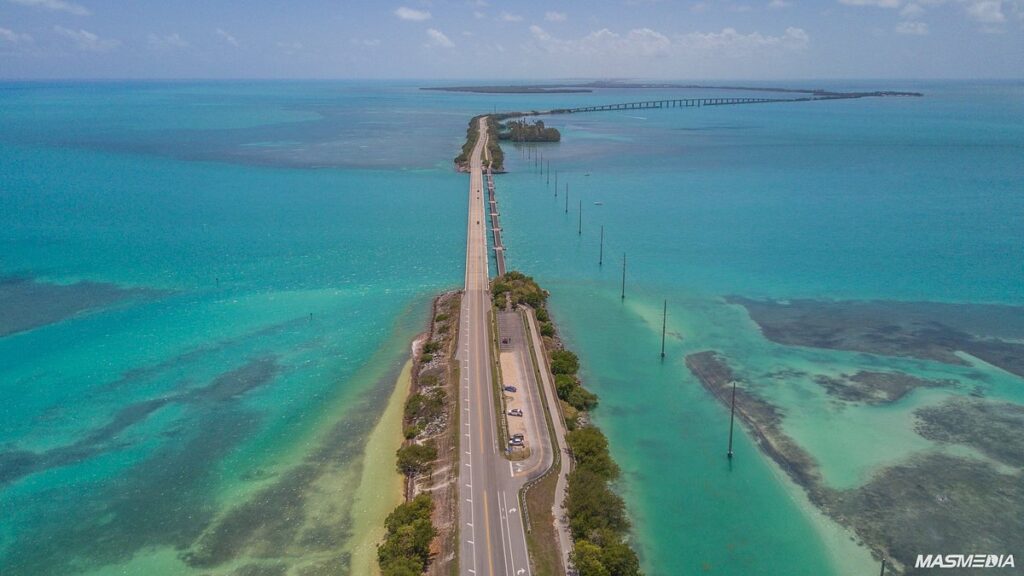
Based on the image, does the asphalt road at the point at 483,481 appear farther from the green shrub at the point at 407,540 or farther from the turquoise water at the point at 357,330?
the turquoise water at the point at 357,330

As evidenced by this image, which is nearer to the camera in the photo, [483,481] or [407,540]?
[407,540]

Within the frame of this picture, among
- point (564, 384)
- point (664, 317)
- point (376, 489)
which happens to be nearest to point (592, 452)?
point (564, 384)

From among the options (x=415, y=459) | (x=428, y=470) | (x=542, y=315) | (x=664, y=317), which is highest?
(x=542, y=315)

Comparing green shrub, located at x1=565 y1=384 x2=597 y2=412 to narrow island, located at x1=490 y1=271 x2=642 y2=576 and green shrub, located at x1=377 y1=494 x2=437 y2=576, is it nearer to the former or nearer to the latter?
narrow island, located at x1=490 y1=271 x2=642 y2=576

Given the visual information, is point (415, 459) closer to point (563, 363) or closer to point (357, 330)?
point (563, 363)

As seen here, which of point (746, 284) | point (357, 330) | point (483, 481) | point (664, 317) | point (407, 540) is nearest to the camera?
point (407, 540)

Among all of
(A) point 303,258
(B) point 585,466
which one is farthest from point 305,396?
(A) point 303,258

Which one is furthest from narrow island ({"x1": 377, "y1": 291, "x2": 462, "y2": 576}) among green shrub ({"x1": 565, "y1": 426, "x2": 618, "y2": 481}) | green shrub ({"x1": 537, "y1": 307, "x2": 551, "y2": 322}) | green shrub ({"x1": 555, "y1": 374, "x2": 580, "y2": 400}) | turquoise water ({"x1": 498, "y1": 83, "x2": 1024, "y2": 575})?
turquoise water ({"x1": 498, "y1": 83, "x2": 1024, "y2": 575})
